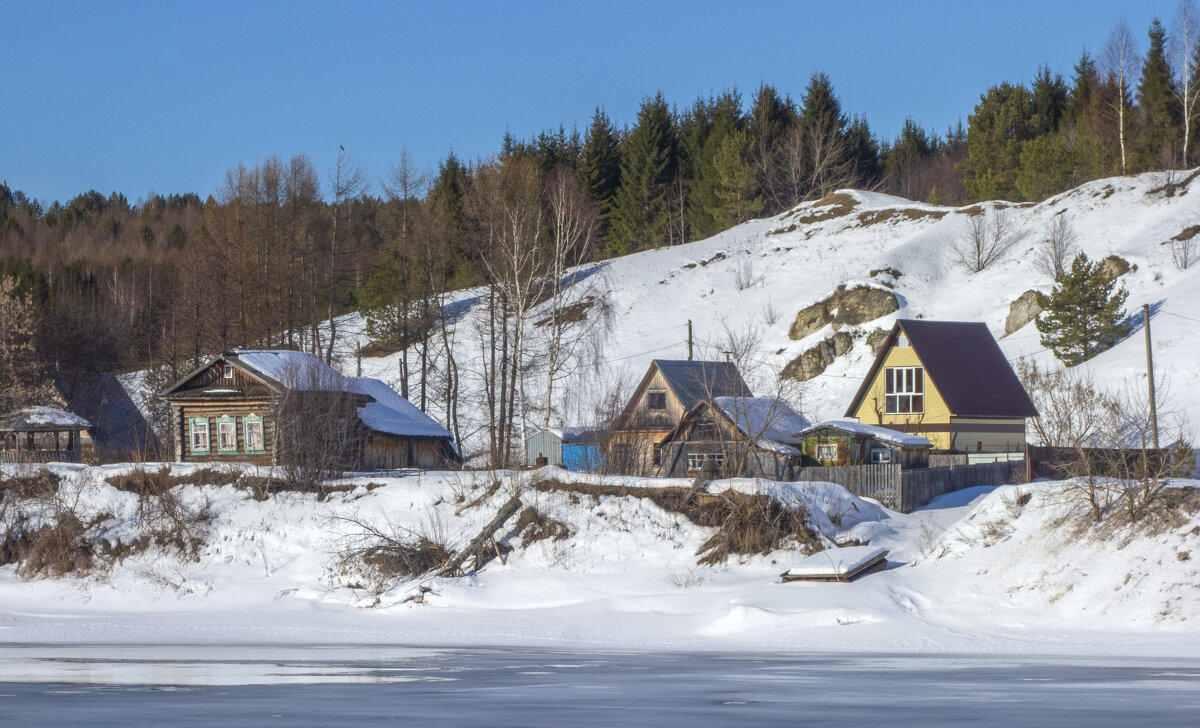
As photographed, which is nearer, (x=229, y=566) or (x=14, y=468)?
(x=229, y=566)

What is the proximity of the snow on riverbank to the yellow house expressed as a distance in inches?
599

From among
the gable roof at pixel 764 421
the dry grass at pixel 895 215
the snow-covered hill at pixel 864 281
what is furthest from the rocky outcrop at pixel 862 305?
the gable roof at pixel 764 421

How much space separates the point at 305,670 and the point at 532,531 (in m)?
13.5

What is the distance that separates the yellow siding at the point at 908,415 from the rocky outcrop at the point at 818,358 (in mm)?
14178

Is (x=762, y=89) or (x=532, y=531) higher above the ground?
(x=762, y=89)

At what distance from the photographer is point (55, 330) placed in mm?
78125

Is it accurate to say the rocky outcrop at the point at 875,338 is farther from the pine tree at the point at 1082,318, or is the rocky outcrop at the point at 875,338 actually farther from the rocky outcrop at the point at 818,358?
the pine tree at the point at 1082,318

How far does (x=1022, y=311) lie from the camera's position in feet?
225

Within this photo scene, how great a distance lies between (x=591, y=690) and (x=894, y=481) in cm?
2158

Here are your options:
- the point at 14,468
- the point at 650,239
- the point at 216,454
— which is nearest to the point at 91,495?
the point at 14,468

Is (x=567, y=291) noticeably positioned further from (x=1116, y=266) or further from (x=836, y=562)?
(x=1116, y=266)

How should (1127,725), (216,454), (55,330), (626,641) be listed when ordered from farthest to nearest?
1. (55,330)
2. (216,454)
3. (626,641)
4. (1127,725)

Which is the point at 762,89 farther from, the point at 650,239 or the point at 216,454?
the point at 216,454

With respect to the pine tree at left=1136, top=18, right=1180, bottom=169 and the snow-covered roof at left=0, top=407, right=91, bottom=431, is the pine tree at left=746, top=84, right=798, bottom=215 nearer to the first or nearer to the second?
the pine tree at left=1136, top=18, right=1180, bottom=169
